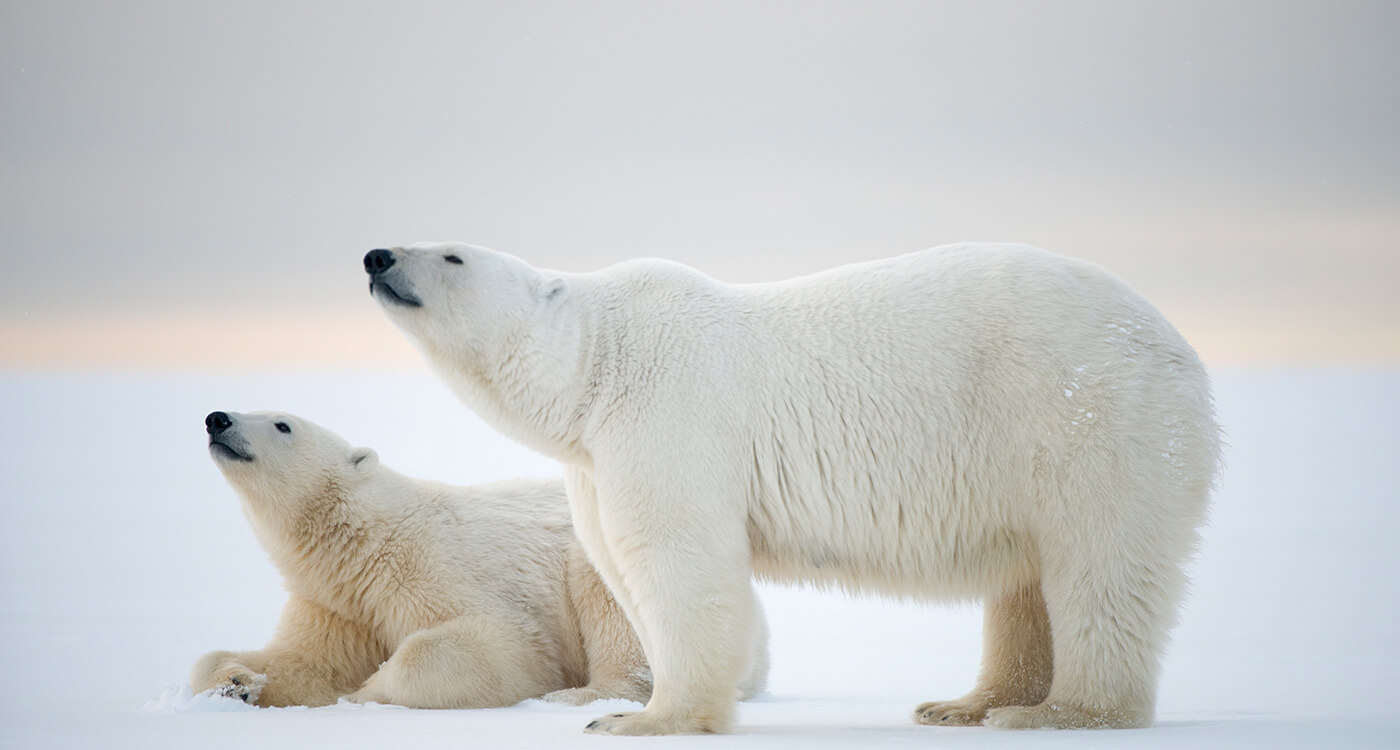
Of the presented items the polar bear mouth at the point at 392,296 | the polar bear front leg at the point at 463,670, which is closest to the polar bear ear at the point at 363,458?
the polar bear front leg at the point at 463,670

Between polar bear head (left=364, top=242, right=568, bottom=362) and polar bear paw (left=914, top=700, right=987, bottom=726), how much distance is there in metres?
2.07

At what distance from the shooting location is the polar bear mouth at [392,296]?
428cm

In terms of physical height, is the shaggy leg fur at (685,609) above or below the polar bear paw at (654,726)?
above

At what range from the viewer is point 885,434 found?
439 centimetres

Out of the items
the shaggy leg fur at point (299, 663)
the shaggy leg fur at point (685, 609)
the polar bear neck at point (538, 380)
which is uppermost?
the polar bear neck at point (538, 380)

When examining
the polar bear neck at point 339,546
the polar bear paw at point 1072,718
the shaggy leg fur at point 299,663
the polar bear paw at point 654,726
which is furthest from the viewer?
the polar bear neck at point 339,546

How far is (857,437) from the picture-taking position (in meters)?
4.40

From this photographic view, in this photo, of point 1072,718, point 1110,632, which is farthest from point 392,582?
point 1110,632

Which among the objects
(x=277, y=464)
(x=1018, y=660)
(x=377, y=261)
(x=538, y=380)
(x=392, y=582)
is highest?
(x=377, y=261)

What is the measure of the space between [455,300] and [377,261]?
0.30 meters

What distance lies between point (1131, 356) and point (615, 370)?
180 centimetres

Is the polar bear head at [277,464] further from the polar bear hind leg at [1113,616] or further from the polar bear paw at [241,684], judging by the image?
the polar bear hind leg at [1113,616]

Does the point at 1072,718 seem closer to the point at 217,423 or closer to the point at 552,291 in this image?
the point at 552,291

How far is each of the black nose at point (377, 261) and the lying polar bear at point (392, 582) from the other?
188 cm
